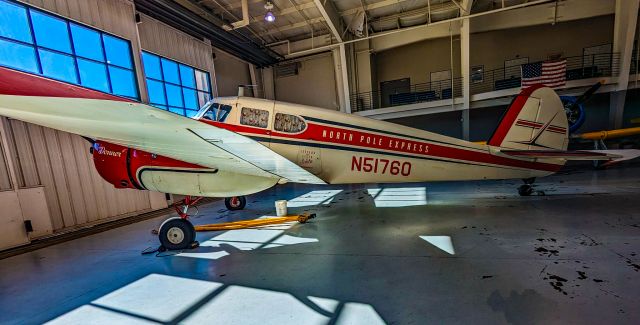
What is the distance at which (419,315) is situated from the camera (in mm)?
2018

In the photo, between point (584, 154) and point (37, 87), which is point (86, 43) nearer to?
point (37, 87)

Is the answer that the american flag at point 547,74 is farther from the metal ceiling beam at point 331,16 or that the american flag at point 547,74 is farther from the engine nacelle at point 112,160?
the engine nacelle at point 112,160

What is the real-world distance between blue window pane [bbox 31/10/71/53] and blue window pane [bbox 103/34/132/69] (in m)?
0.91

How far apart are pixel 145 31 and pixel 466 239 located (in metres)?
11.0

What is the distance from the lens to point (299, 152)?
4.39 metres

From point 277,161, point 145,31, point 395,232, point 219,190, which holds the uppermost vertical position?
A: point 145,31

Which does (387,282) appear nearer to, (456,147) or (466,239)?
(466,239)

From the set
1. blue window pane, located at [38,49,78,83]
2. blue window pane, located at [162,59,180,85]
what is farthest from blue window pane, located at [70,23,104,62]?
blue window pane, located at [162,59,180,85]

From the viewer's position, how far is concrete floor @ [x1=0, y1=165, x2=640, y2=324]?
2.11m

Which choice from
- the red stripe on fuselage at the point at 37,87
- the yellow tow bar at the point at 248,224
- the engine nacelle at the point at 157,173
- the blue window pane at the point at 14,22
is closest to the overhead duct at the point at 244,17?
the blue window pane at the point at 14,22

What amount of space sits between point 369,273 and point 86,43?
923 centimetres

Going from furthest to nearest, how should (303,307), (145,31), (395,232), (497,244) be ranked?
(145,31)
(395,232)
(497,244)
(303,307)

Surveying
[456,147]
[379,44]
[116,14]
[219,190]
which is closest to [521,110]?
[456,147]

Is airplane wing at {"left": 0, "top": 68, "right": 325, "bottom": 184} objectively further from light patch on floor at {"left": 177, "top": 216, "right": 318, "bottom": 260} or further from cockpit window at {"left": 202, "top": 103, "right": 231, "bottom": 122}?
light patch on floor at {"left": 177, "top": 216, "right": 318, "bottom": 260}
